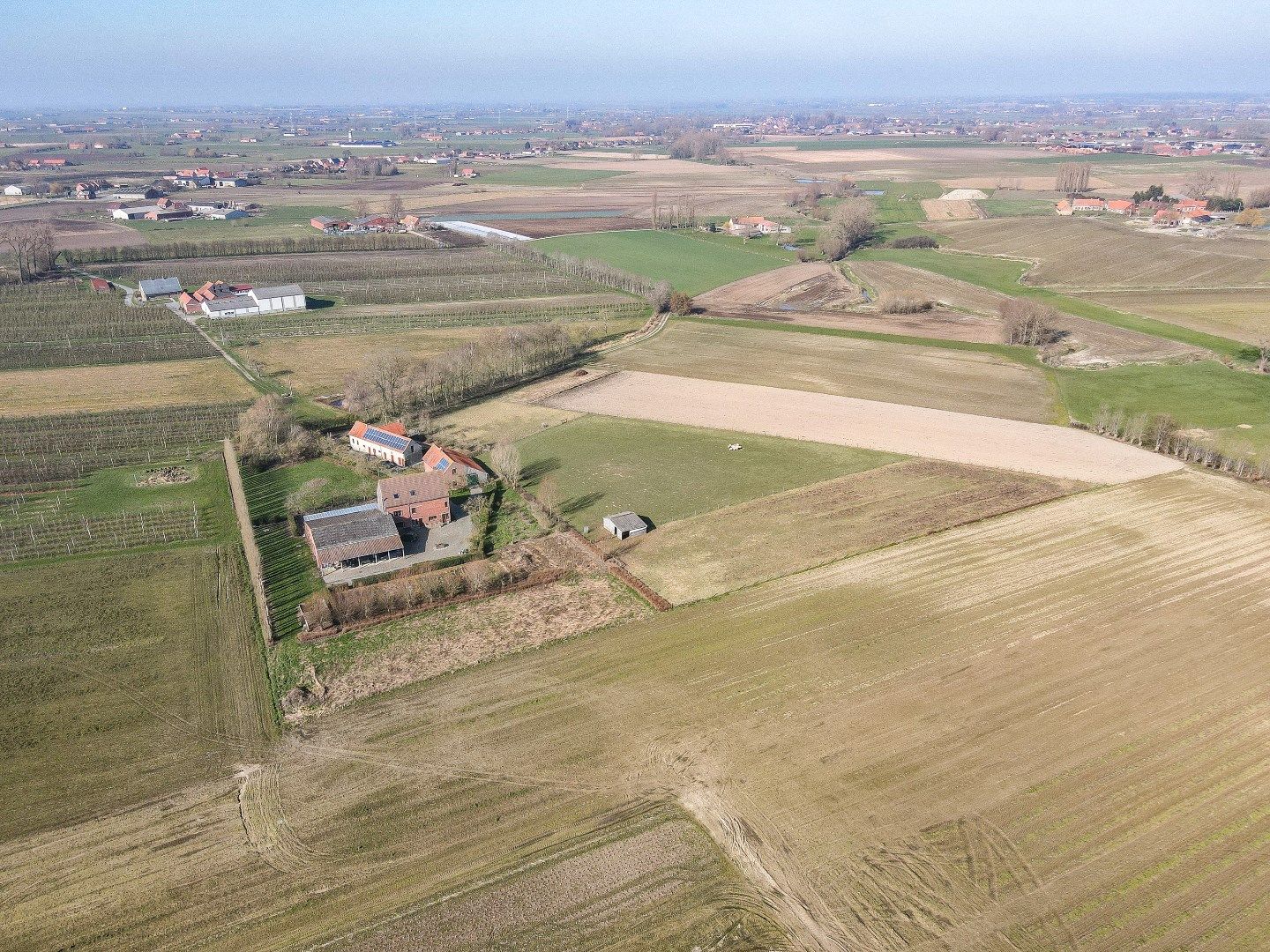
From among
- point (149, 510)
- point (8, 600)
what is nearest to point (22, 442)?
point (149, 510)

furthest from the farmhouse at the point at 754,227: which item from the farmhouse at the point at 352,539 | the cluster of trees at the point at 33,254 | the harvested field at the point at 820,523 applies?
the farmhouse at the point at 352,539

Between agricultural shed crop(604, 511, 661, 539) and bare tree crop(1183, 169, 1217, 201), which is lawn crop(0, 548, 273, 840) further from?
bare tree crop(1183, 169, 1217, 201)

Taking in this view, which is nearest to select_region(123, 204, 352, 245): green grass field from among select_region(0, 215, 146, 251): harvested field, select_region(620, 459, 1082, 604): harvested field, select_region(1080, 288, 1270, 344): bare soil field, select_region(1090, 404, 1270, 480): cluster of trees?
select_region(0, 215, 146, 251): harvested field

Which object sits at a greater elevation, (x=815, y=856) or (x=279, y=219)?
(x=279, y=219)

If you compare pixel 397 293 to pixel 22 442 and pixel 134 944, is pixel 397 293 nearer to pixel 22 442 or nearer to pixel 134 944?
pixel 22 442

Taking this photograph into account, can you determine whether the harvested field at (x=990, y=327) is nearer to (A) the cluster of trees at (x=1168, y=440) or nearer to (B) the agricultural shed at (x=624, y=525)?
(A) the cluster of trees at (x=1168, y=440)

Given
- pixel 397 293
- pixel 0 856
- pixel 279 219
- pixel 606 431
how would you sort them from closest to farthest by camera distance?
pixel 0 856 < pixel 606 431 < pixel 397 293 < pixel 279 219
